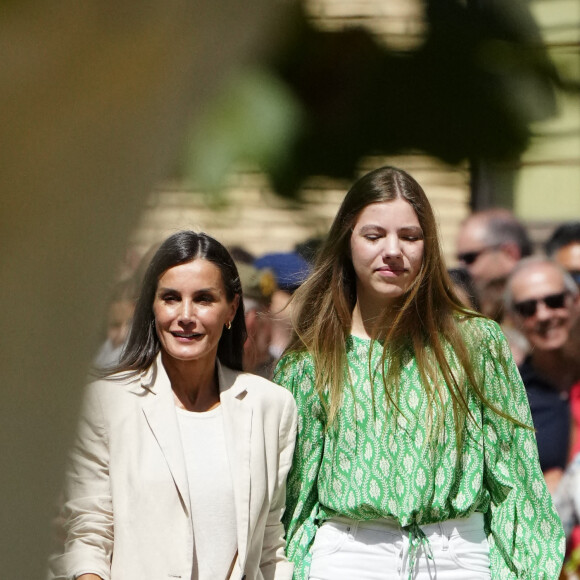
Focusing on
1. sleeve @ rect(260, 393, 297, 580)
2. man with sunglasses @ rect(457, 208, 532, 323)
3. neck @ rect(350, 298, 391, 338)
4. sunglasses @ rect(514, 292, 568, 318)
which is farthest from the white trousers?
sunglasses @ rect(514, 292, 568, 318)

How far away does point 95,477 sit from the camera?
2.86m

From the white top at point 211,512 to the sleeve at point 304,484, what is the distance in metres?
0.36

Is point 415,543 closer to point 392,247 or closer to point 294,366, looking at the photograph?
point 294,366

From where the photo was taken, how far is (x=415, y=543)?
3.05 meters

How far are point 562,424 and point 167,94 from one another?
3.49 meters

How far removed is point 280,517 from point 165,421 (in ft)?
1.46

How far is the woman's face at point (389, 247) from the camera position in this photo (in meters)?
3.19

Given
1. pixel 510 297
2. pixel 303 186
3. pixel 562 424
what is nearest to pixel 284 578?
pixel 562 424

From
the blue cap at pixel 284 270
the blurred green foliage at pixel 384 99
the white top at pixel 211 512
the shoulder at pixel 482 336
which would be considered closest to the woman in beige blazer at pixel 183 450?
the white top at pixel 211 512

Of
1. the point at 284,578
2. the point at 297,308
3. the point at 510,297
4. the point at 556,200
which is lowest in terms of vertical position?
the point at 284,578

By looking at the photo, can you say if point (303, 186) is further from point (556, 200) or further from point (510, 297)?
point (510, 297)

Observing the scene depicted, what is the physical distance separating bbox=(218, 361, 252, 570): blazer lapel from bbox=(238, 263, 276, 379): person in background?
2.18 ft

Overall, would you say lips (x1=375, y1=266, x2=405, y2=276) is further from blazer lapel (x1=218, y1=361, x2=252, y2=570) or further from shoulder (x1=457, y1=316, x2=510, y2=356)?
blazer lapel (x1=218, y1=361, x2=252, y2=570)

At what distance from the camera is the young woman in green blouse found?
3.06 m
